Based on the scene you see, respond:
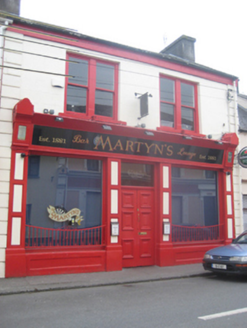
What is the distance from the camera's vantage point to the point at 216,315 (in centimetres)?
570

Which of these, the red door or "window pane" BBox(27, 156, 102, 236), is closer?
"window pane" BBox(27, 156, 102, 236)

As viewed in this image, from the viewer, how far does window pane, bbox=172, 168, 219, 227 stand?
38.4 feet

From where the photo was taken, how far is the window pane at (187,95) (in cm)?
1243

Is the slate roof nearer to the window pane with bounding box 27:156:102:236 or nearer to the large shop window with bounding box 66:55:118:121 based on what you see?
the large shop window with bounding box 66:55:118:121

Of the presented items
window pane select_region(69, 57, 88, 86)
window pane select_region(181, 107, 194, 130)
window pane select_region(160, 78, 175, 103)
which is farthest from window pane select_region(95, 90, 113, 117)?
window pane select_region(181, 107, 194, 130)

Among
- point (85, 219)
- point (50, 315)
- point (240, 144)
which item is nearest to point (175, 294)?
point (50, 315)

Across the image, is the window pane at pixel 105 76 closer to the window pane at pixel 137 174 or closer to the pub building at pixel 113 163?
the pub building at pixel 113 163

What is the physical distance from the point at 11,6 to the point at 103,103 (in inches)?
166

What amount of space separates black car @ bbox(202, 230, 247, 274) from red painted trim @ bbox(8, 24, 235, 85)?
264 inches

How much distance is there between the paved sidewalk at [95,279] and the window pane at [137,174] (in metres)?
2.78

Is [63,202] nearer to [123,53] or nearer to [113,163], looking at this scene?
[113,163]

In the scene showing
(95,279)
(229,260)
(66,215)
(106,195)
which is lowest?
(95,279)

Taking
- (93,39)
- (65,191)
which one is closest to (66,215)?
(65,191)

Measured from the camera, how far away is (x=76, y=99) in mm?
10242
